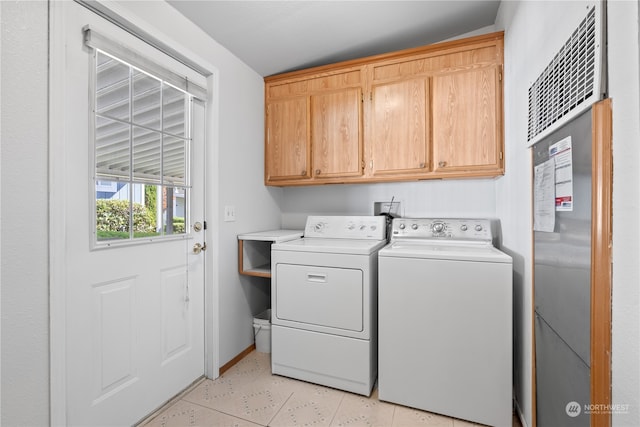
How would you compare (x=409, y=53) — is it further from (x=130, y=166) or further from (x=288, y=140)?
(x=130, y=166)

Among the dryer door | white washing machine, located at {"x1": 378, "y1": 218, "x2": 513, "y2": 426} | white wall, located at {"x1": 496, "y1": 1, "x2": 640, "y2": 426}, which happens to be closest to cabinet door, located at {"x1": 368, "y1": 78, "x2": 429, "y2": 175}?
white wall, located at {"x1": 496, "y1": 1, "x2": 640, "y2": 426}

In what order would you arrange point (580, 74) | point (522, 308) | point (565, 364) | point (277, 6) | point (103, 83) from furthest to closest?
point (277, 6) → point (522, 308) → point (103, 83) → point (565, 364) → point (580, 74)

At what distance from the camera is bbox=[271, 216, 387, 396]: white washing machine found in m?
1.80

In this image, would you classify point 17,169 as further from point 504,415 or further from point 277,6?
point 504,415

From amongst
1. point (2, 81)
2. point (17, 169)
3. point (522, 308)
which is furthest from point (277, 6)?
point (522, 308)

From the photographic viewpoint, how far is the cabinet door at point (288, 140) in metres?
2.50

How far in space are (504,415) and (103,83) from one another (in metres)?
2.66

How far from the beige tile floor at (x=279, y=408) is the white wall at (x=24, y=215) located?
688mm

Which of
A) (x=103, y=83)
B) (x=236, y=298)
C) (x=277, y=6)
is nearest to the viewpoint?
(x=103, y=83)

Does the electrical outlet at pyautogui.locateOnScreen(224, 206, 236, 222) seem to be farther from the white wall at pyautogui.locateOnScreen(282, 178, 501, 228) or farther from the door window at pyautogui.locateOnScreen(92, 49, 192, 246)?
the white wall at pyautogui.locateOnScreen(282, 178, 501, 228)

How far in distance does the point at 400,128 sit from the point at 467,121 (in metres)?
0.45

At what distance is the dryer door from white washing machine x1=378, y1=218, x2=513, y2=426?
175 millimetres

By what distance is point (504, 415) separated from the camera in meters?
1.51

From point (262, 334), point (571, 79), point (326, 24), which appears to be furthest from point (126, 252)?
point (571, 79)
